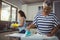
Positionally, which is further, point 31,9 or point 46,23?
point 31,9

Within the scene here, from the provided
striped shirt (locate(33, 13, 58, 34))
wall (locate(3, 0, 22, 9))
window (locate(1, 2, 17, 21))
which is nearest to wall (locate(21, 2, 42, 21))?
wall (locate(3, 0, 22, 9))

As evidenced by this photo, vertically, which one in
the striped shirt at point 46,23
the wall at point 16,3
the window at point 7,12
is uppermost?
the wall at point 16,3

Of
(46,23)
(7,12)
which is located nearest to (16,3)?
(7,12)

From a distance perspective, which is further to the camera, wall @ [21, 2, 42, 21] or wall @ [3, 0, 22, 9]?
wall @ [21, 2, 42, 21]

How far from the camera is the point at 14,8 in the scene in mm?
6820

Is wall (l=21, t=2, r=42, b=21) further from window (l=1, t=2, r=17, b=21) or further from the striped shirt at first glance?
the striped shirt

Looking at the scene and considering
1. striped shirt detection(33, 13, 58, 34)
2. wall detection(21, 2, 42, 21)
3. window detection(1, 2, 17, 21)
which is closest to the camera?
striped shirt detection(33, 13, 58, 34)

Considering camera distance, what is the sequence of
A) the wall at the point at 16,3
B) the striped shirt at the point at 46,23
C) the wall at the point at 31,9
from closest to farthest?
the striped shirt at the point at 46,23 < the wall at the point at 16,3 < the wall at the point at 31,9

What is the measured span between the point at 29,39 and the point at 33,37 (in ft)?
0.19

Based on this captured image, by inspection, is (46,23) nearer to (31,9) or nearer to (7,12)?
(7,12)

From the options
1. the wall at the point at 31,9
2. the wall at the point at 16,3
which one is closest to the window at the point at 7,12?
the wall at the point at 16,3

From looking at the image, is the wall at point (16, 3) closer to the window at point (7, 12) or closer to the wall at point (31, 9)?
the window at point (7, 12)

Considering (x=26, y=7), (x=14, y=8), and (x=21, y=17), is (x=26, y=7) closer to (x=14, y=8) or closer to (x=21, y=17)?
(x=14, y=8)

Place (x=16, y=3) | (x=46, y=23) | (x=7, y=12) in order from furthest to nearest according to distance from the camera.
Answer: (x=16, y=3), (x=7, y=12), (x=46, y=23)
